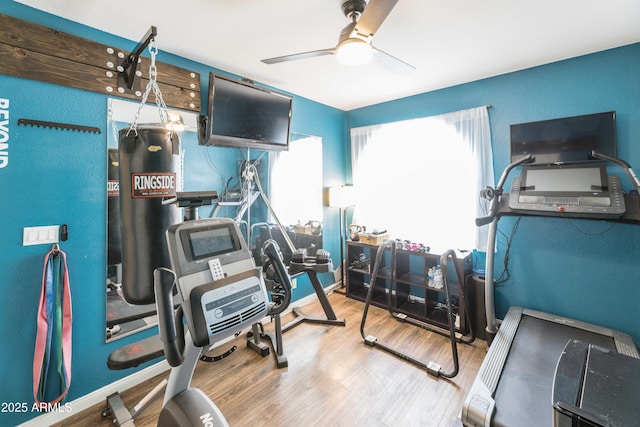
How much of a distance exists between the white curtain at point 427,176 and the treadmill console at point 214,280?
270 cm

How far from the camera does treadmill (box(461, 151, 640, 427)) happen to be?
1565mm

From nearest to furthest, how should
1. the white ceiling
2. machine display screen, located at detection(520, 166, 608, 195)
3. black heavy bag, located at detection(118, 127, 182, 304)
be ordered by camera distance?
black heavy bag, located at detection(118, 127, 182, 304) → the white ceiling → machine display screen, located at detection(520, 166, 608, 195)

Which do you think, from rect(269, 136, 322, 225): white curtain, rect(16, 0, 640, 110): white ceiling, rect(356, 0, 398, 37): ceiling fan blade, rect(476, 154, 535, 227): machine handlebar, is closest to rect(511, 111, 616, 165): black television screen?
rect(476, 154, 535, 227): machine handlebar

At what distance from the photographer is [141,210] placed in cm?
154

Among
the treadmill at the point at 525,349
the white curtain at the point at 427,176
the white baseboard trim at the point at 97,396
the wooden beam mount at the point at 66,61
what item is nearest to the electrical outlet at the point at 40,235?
the wooden beam mount at the point at 66,61

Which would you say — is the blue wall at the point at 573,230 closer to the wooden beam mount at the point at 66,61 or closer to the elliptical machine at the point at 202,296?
the elliptical machine at the point at 202,296

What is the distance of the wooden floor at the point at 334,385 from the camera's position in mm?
1813

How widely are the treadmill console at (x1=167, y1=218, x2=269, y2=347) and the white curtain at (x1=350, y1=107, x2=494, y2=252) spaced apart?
106 inches

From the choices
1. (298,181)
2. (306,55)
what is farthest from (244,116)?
(298,181)

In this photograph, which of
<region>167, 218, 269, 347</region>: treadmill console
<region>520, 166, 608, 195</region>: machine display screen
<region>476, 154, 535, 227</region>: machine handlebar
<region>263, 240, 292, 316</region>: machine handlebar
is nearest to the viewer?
<region>167, 218, 269, 347</region>: treadmill console

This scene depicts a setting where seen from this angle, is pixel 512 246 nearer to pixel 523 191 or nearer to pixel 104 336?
pixel 523 191

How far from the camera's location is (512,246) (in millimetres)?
2836

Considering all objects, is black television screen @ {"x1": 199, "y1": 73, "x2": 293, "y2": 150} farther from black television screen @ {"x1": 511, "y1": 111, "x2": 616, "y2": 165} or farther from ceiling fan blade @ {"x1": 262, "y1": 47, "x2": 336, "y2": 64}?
black television screen @ {"x1": 511, "y1": 111, "x2": 616, "y2": 165}

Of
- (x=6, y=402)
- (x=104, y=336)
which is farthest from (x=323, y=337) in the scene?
(x=6, y=402)
